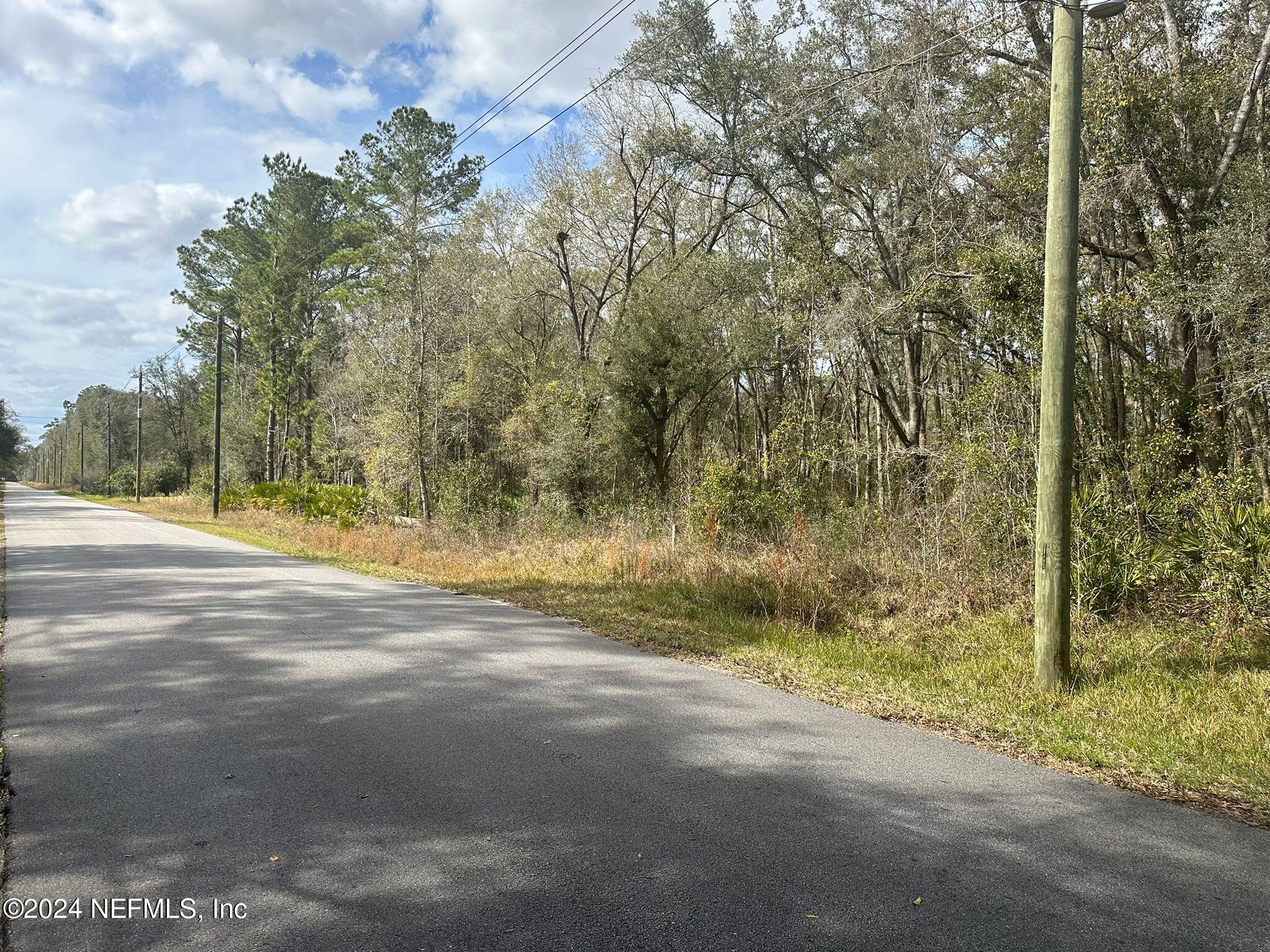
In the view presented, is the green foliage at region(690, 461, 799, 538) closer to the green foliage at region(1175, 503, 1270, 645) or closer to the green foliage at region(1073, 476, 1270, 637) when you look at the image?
the green foliage at region(1073, 476, 1270, 637)

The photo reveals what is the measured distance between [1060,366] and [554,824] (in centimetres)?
512

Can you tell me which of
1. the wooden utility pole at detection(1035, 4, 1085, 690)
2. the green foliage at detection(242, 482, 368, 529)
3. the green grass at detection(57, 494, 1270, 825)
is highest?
the wooden utility pole at detection(1035, 4, 1085, 690)

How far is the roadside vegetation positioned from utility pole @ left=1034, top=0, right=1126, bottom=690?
64cm

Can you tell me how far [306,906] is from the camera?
2768 mm

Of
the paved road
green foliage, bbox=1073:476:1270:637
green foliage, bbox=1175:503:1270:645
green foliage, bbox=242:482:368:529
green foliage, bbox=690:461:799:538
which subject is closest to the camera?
the paved road

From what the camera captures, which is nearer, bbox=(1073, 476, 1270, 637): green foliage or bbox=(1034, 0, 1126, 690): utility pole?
bbox=(1034, 0, 1126, 690): utility pole

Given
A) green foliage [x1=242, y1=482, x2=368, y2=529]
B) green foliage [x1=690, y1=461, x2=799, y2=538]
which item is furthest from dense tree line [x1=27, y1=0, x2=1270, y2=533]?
green foliage [x1=242, y1=482, x2=368, y2=529]

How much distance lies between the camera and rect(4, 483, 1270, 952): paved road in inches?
107

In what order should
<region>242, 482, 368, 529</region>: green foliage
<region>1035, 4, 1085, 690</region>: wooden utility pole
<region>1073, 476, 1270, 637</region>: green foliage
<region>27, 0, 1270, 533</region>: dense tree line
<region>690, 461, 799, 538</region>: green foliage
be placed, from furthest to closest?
<region>242, 482, 368, 529</region>: green foliage
<region>690, 461, 799, 538</region>: green foliage
<region>27, 0, 1270, 533</region>: dense tree line
<region>1073, 476, 1270, 637</region>: green foliage
<region>1035, 4, 1085, 690</region>: wooden utility pole

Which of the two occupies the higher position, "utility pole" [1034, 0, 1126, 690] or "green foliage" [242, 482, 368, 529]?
"utility pole" [1034, 0, 1126, 690]

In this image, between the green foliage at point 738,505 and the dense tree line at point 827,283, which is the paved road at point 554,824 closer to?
the dense tree line at point 827,283

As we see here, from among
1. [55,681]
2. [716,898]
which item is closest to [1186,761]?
[716,898]

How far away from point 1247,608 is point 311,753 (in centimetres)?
802

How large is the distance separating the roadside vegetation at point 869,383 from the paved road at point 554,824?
1055 millimetres
